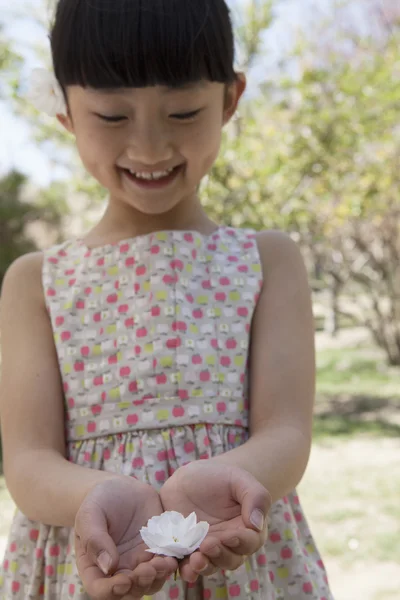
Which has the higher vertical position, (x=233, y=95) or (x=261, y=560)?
(x=233, y=95)

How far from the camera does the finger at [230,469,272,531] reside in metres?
0.93

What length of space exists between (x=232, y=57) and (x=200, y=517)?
79 centimetres

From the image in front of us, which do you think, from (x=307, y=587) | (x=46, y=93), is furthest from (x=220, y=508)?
(x=46, y=93)

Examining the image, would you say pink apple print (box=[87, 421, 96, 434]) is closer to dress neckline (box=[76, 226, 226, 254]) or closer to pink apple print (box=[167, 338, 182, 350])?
pink apple print (box=[167, 338, 182, 350])

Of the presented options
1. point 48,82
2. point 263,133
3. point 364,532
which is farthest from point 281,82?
point 48,82

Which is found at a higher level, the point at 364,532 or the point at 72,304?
the point at 72,304

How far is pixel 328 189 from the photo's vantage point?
18.6 ft

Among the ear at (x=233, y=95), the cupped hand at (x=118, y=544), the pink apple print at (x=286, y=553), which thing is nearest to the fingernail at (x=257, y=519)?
the cupped hand at (x=118, y=544)

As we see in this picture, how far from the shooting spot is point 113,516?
3.33ft

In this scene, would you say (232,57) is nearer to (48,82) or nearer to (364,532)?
(48,82)

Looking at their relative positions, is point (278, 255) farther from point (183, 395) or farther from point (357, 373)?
point (357, 373)

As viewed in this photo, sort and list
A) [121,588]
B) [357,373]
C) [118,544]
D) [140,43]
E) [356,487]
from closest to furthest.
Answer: [121,588] < [118,544] < [140,43] < [356,487] < [357,373]

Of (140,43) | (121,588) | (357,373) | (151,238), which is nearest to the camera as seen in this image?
(121,588)

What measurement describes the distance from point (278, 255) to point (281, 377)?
27 centimetres
